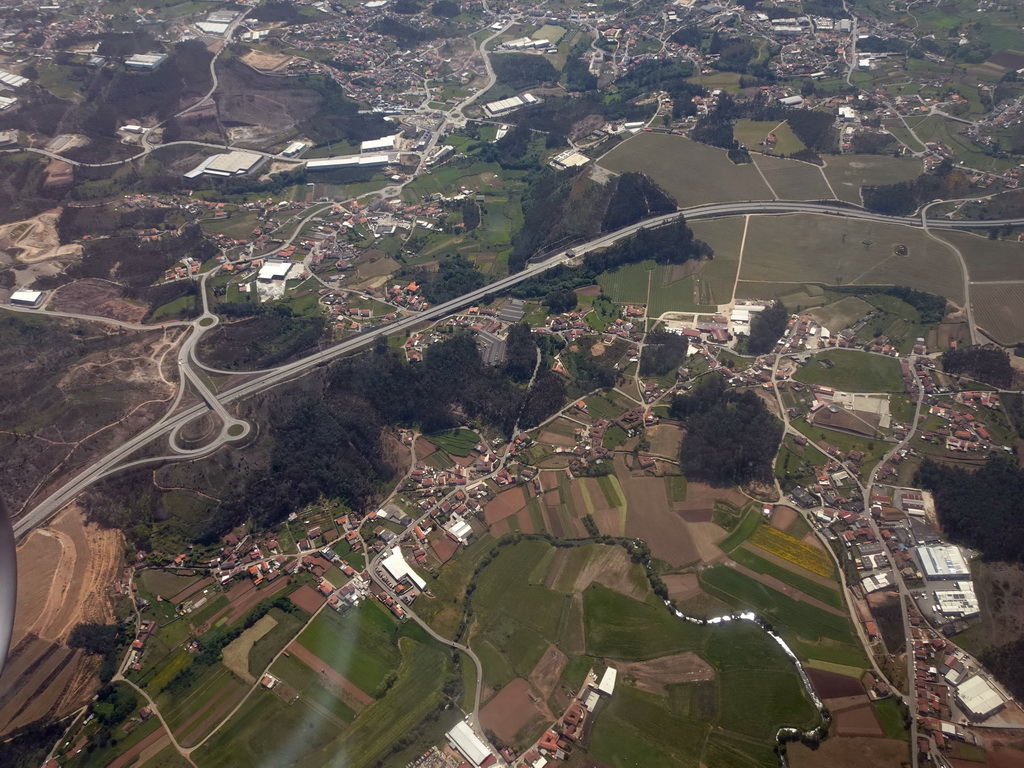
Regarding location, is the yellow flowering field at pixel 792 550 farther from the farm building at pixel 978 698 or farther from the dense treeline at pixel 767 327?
the dense treeline at pixel 767 327

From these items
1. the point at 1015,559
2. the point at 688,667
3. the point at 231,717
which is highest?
the point at 1015,559

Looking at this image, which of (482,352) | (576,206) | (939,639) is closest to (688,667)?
(939,639)

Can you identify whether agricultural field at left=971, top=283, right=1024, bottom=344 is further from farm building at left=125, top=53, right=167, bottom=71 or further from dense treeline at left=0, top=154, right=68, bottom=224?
farm building at left=125, top=53, right=167, bottom=71

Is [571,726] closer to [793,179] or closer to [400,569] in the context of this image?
[400,569]

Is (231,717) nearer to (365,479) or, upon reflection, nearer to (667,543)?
(365,479)

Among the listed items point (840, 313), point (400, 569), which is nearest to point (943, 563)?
point (840, 313)

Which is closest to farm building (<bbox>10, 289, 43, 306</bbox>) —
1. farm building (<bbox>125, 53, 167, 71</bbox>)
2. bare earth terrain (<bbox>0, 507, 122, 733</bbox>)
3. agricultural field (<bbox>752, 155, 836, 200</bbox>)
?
bare earth terrain (<bbox>0, 507, 122, 733</bbox>)
